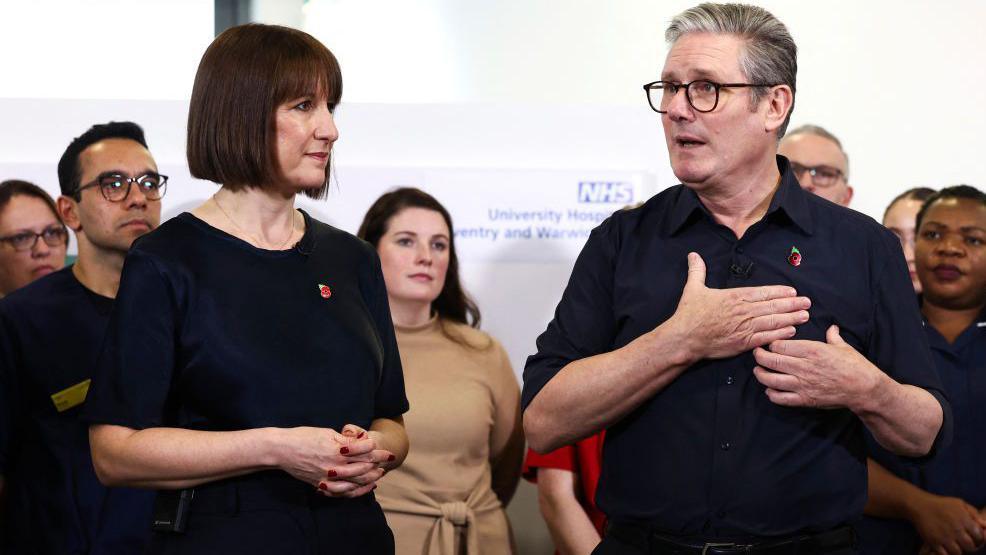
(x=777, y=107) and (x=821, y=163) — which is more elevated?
(x=777, y=107)

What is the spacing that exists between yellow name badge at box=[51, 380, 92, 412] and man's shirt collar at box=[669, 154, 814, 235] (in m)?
1.54

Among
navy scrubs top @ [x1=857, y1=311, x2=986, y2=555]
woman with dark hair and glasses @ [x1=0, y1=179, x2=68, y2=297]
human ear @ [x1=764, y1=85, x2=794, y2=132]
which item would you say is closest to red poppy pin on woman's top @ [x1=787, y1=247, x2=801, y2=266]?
human ear @ [x1=764, y1=85, x2=794, y2=132]

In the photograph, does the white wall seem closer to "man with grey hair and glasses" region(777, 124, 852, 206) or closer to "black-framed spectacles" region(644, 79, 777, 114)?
"man with grey hair and glasses" region(777, 124, 852, 206)

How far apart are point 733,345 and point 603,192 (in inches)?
84.0

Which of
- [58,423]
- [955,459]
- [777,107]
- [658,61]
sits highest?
[658,61]

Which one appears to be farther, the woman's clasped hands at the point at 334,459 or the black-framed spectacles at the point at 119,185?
the black-framed spectacles at the point at 119,185

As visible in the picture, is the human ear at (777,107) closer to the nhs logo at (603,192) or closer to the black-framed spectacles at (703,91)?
the black-framed spectacles at (703,91)

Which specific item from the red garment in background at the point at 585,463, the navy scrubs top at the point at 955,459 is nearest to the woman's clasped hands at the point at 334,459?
the red garment in background at the point at 585,463

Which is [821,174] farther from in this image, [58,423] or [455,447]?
[58,423]

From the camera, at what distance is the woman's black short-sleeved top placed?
1.90m

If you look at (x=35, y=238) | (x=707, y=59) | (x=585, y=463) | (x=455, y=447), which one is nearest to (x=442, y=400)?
(x=455, y=447)

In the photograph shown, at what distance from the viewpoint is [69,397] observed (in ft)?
8.99

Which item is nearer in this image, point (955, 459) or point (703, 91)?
point (703, 91)

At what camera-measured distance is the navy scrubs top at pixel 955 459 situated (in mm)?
3256
